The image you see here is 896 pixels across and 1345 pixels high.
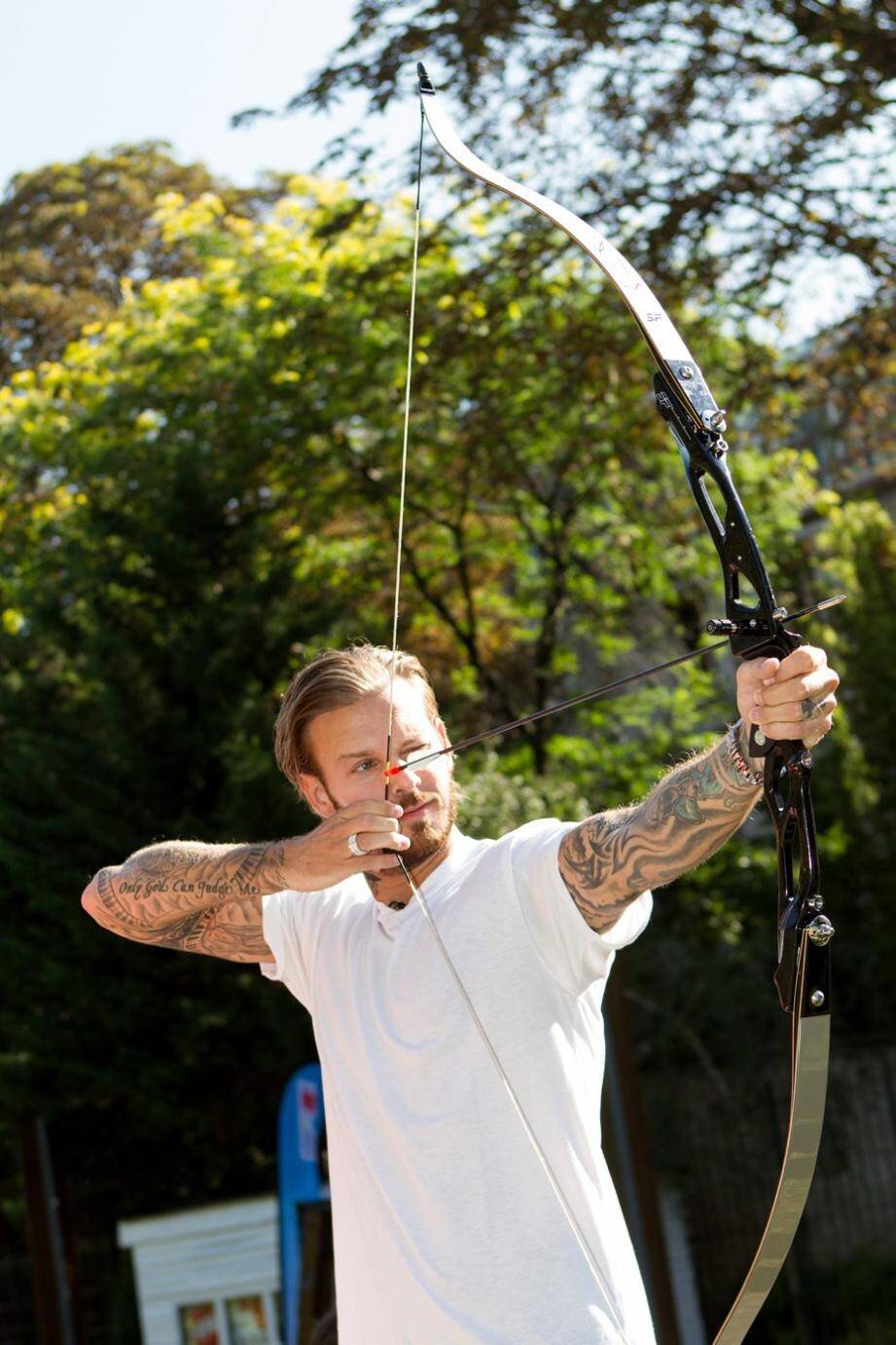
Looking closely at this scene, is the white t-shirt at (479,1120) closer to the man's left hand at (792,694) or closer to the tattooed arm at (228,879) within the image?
the tattooed arm at (228,879)

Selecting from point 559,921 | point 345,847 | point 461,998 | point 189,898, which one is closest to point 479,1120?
point 461,998

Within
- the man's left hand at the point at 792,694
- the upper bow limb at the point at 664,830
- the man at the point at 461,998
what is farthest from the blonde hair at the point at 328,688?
the man's left hand at the point at 792,694

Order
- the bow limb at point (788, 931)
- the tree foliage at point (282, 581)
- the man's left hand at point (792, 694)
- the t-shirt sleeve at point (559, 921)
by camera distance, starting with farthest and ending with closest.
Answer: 1. the tree foliage at point (282, 581)
2. the t-shirt sleeve at point (559, 921)
3. the bow limb at point (788, 931)
4. the man's left hand at point (792, 694)

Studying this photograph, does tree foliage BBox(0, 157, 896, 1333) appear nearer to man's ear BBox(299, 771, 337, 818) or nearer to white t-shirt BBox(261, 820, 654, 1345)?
man's ear BBox(299, 771, 337, 818)

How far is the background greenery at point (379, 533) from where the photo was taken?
8539 millimetres

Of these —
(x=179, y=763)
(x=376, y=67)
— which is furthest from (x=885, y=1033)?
(x=376, y=67)

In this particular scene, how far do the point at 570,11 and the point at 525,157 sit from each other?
828 mm

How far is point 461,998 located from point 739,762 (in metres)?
0.47

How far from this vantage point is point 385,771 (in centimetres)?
228

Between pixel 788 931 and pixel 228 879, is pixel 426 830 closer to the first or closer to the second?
pixel 228 879

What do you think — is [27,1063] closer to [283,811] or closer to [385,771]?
[283,811]

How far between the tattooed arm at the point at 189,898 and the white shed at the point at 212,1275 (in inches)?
229

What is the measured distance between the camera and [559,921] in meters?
2.09

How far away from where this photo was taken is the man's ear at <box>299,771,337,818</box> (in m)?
2.44
